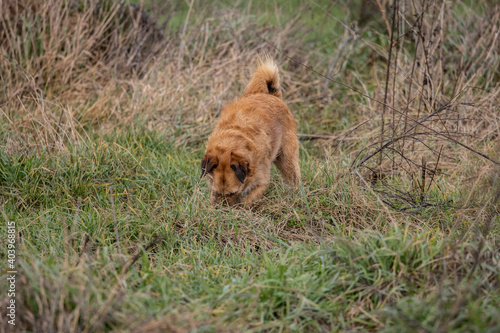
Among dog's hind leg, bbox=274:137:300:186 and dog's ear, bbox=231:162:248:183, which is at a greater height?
dog's ear, bbox=231:162:248:183

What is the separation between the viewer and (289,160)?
5.52 metres

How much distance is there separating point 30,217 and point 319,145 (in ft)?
12.6

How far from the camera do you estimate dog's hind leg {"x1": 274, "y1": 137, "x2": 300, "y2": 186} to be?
544 centimetres

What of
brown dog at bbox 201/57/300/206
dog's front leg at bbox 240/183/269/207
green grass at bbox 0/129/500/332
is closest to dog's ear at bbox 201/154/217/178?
brown dog at bbox 201/57/300/206

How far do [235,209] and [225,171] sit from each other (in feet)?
1.27

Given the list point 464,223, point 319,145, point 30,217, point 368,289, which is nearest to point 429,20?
point 319,145

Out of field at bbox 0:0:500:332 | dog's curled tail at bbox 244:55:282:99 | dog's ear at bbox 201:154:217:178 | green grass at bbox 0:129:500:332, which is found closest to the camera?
green grass at bbox 0:129:500:332

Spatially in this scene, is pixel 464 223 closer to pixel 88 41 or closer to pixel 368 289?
pixel 368 289

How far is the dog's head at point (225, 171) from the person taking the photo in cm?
449

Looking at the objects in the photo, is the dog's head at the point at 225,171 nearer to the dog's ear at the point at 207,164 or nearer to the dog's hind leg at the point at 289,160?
the dog's ear at the point at 207,164

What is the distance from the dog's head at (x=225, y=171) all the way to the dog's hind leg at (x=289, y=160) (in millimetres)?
973

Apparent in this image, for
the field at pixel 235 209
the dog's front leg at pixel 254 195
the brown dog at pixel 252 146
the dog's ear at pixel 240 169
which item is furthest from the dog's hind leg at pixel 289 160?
the dog's ear at pixel 240 169

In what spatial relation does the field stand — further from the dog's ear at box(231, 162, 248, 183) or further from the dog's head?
the dog's ear at box(231, 162, 248, 183)

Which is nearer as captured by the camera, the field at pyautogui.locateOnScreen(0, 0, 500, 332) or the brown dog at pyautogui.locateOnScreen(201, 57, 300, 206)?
the field at pyautogui.locateOnScreen(0, 0, 500, 332)
